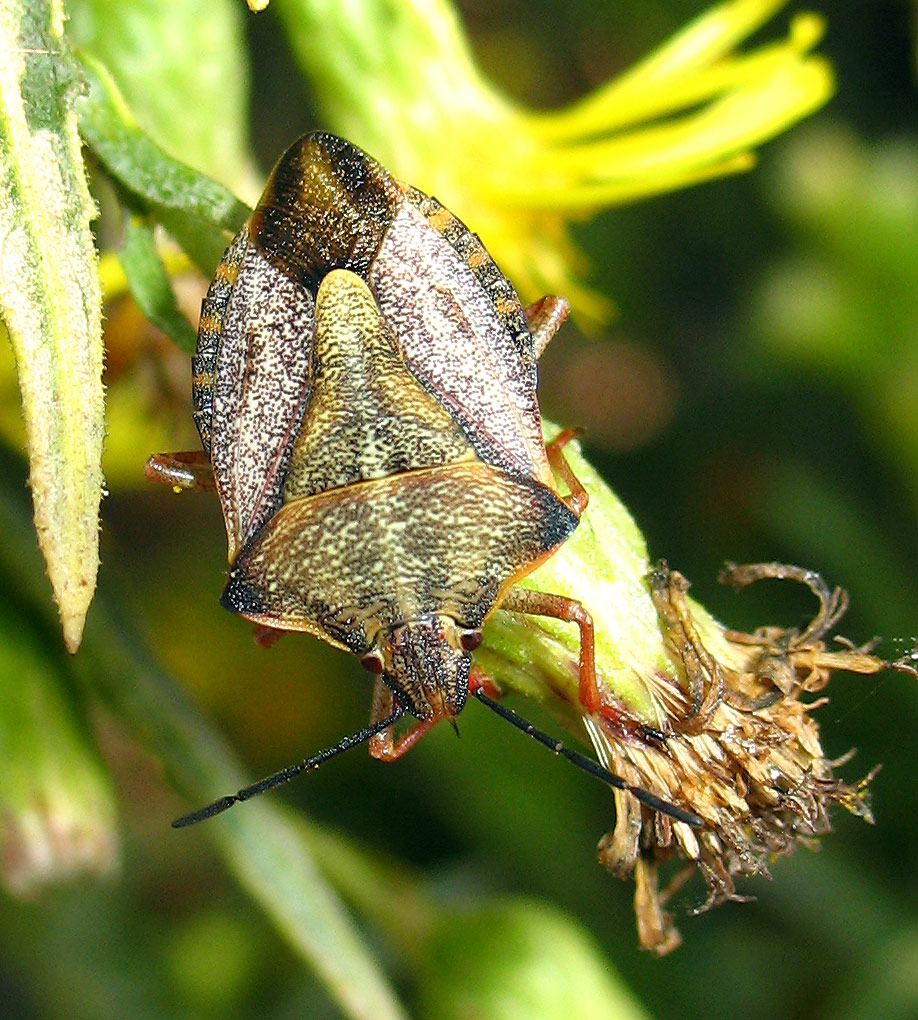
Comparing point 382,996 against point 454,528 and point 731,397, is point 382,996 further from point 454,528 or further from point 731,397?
point 731,397

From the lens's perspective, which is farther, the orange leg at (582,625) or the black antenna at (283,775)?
the black antenna at (283,775)

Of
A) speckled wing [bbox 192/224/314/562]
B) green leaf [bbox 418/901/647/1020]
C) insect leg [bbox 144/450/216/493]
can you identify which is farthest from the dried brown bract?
green leaf [bbox 418/901/647/1020]

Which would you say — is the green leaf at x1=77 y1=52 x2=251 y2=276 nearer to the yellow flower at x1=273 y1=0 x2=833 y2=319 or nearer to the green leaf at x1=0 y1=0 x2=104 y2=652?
the green leaf at x1=0 y1=0 x2=104 y2=652

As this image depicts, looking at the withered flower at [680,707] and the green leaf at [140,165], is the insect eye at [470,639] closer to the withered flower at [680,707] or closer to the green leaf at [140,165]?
the withered flower at [680,707]

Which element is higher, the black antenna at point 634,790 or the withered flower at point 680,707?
the withered flower at point 680,707

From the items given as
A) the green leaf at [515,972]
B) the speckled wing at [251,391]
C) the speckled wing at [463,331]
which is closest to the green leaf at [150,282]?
the speckled wing at [251,391]

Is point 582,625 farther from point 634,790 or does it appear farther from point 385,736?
point 385,736
